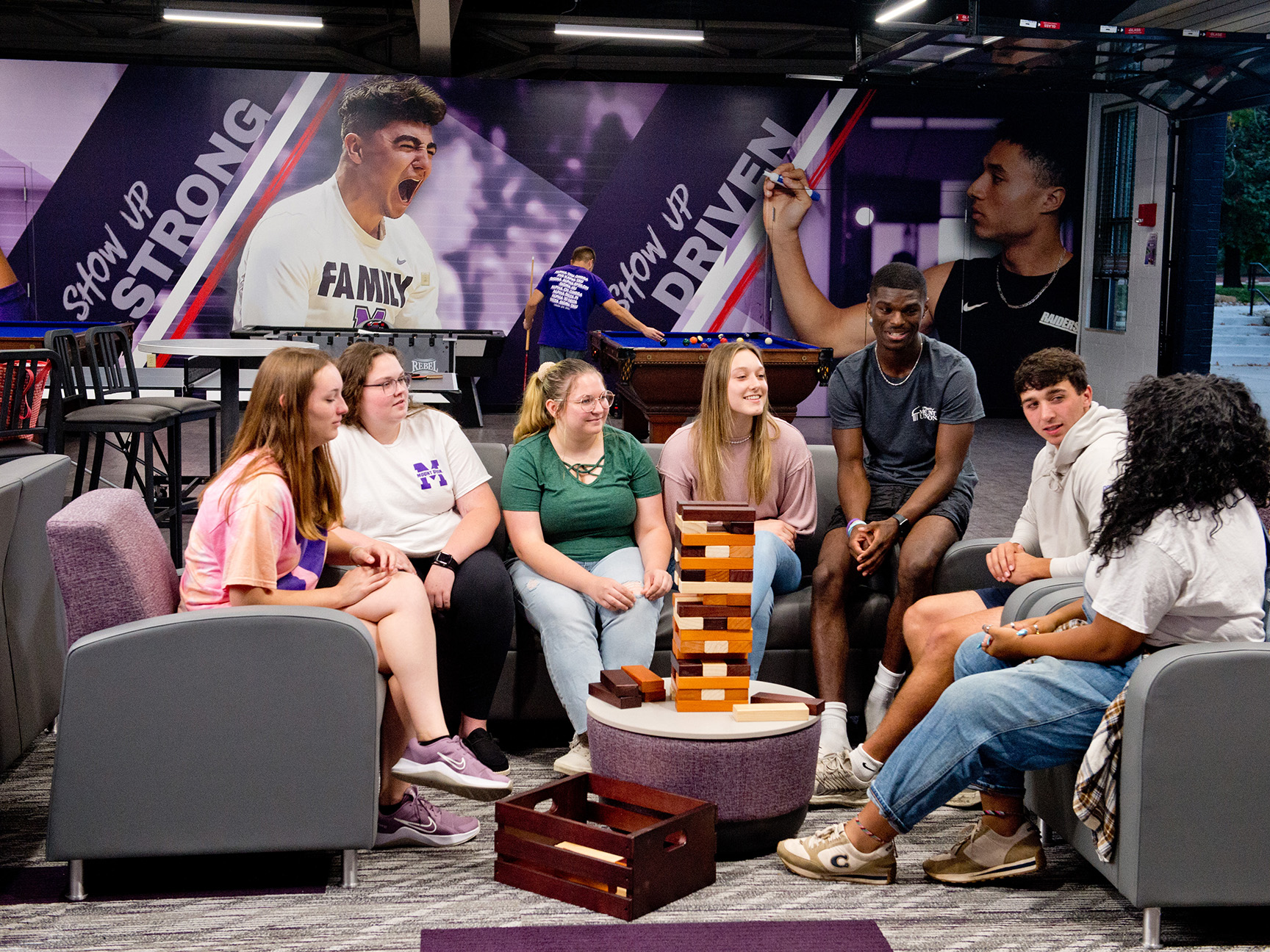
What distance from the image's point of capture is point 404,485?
332 centimetres

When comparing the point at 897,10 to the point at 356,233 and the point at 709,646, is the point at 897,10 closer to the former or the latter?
the point at 356,233

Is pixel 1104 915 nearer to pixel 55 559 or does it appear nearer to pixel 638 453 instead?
pixel 638 453

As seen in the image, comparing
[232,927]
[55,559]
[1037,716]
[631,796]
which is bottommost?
[232,927]

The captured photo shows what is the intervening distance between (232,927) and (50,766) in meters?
1.28

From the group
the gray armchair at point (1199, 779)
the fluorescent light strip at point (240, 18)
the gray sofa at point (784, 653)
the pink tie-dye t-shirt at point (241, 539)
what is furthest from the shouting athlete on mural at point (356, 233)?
the gray armchair at point (1199, 779)

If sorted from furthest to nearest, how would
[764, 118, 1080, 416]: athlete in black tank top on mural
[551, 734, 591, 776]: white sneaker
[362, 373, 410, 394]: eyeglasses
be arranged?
[764, 118, 1080, 416]: athlete in black tank top on mural → [362, 373, 410, 394]: eyeglasses → [551, 734, 591, 776]: white sneaker

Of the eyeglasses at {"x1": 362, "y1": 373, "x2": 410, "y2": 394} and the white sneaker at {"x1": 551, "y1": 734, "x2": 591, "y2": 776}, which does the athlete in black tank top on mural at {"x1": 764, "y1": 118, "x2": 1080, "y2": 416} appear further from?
the white sneaker at {"x1": 551, "y1": 734, "x2": 591, "y2": 776}

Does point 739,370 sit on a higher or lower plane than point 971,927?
higher

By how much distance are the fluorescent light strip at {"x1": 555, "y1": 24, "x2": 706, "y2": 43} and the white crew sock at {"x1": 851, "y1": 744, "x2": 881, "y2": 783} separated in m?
9.48

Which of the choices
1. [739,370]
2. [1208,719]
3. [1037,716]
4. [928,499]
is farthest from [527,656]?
[1208,719]

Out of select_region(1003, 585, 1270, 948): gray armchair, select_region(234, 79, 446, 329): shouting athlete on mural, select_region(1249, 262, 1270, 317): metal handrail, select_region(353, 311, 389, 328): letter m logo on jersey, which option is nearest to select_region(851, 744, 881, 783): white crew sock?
select_region(1003, 585, 1270, 948): gray armchair

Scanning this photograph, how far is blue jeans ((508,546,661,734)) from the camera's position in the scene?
3092mm

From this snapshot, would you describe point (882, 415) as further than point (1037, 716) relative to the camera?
Yes

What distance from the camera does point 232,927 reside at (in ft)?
7.48
